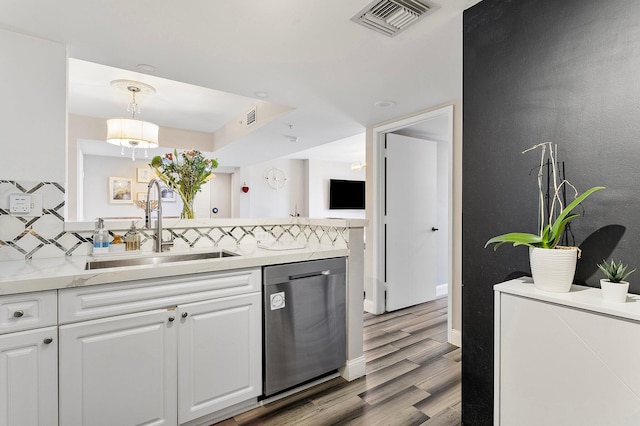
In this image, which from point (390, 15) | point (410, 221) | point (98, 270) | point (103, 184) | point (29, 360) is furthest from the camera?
point (103, 184)

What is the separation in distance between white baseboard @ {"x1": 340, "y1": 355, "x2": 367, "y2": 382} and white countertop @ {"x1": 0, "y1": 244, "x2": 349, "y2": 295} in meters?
0.79

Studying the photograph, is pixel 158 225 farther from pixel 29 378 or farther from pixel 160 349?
pixel 29 378

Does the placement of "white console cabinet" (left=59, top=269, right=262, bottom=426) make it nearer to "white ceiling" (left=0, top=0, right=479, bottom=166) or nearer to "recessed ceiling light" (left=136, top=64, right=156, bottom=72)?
"white ceiling" (left=0, top=0, right=479, bottom=166)

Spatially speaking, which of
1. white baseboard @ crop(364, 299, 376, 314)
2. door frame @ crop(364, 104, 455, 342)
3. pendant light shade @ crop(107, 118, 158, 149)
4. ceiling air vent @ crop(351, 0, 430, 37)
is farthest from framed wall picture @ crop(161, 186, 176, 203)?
ceiling air vent @ crop(351, 0, 430, 37)

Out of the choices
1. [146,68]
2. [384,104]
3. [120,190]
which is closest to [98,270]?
[146,68]

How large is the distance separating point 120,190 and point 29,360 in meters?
6.07

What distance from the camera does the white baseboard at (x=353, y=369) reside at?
2.25m

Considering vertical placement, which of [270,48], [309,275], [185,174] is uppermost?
[270,48]

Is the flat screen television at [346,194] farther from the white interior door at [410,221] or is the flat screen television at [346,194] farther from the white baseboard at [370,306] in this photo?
the white baseboard at [370,306]

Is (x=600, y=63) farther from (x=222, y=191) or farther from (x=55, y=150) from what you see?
(x=222, y=191)

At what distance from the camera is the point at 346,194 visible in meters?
8.47

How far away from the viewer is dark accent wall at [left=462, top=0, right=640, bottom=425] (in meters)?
1.17

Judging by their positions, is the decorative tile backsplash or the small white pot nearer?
the small white pot

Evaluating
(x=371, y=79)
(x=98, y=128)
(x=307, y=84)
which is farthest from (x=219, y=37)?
(x=98, y=128)
